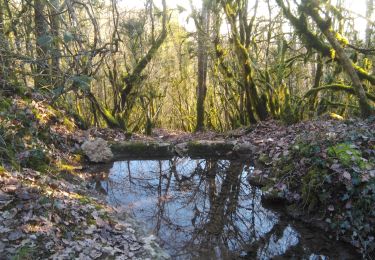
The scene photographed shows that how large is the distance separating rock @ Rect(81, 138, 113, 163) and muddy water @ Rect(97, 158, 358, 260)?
1.09 feet

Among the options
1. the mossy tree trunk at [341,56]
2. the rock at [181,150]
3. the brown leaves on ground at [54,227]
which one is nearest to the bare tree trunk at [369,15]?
the mossy tree trunk at [341,56]

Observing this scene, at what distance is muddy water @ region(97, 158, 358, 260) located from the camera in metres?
4.75

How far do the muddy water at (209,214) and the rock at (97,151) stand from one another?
1.09 feet

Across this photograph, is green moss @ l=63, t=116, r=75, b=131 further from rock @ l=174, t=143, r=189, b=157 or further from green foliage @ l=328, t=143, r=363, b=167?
green foliage @ l=328, t=143, r=363, b=167

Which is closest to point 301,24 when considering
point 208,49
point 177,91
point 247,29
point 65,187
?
point 247,29

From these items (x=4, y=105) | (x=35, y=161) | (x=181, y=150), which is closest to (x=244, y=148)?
(x=181, y=150)

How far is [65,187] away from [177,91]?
46.1ft

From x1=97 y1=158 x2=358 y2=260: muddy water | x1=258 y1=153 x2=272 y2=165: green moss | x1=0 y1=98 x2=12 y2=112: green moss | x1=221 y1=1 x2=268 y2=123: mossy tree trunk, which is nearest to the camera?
x1=97 y1=158 x2=358 y2=260: muddy water

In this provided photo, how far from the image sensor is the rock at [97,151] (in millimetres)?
8273

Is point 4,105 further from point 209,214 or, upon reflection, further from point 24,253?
point 209,214

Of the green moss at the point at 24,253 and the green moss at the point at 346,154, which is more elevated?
the green moss at the point at 346,154

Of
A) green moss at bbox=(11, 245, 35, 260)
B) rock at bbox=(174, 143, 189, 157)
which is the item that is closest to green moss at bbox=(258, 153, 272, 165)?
rock at bbox=(174, 143, 189, 157)

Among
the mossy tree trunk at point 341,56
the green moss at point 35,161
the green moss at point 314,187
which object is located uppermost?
the mossy tree trunk at point 341,56

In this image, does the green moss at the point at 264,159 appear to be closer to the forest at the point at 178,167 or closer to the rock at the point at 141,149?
the forest at the point at 178,167
